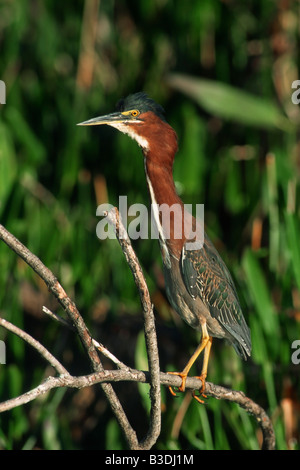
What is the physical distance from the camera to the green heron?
1.97 metres

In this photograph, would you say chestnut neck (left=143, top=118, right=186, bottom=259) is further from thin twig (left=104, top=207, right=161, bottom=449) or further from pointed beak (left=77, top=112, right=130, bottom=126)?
thin twig (left=104, top=207, right=161, bottom=449)

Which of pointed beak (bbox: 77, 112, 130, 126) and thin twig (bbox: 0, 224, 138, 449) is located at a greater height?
pointed beak (bbox: 77, 112, 130, 126)

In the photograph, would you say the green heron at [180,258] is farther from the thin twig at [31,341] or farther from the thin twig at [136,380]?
the thin twig at [31,341]

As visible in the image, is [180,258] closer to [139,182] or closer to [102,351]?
[102,351]

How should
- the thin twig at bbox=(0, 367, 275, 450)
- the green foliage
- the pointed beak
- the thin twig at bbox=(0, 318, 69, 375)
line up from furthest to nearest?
1. the green foliage
2. the pointed beak
3. the thin twig at bbox=(0, 318, 69, 375)
4. the thin twig at bbox=(0, 367, 275, 450)

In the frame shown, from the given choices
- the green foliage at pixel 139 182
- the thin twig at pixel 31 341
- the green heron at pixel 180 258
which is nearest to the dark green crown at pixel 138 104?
the green heron at pixel 180 258

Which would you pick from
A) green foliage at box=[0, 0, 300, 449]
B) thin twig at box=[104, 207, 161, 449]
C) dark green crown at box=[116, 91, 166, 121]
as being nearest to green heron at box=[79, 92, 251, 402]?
dark green crown at box=[116, 91, 166, 121]

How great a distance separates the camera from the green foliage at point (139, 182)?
2.67 meters

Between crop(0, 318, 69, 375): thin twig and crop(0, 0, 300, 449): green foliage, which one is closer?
crop(0, 318, 69, 375): thin twig

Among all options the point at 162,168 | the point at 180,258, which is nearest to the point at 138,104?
the point at 162,168

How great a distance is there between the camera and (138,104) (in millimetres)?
1974

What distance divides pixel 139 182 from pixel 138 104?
139 cm

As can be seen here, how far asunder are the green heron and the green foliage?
1.13 ft
